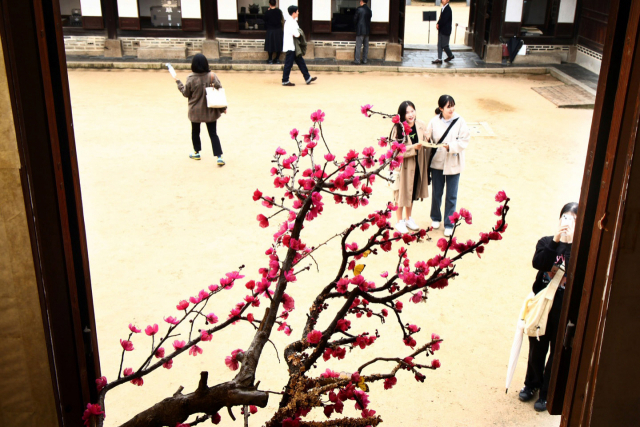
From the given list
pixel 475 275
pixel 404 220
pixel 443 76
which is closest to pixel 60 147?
pixel 475 275

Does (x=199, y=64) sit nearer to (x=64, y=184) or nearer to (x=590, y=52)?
(x=64, y=184)

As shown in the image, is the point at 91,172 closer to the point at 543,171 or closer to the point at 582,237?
the point at 543,171

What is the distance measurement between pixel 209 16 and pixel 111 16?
2833 mm

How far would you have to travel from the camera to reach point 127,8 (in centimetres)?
1842

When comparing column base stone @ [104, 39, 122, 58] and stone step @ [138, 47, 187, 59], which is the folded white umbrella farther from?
column base stone @ [104, 39, 122, 58]

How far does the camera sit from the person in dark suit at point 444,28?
17.1 metres

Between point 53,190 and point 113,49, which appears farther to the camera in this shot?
point 113,49

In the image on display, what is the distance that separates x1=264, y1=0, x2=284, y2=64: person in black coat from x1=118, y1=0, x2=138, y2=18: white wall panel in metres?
3.96

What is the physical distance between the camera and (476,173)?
9.44 metres

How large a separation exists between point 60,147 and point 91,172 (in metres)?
7.46

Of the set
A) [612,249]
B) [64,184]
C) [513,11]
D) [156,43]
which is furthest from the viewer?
[156,43]

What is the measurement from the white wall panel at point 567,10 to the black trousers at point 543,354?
608 inches

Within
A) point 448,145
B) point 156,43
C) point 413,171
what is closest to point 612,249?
point 448,145

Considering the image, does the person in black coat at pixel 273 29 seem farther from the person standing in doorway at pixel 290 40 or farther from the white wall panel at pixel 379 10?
the white wall panel at pixel 379 10
